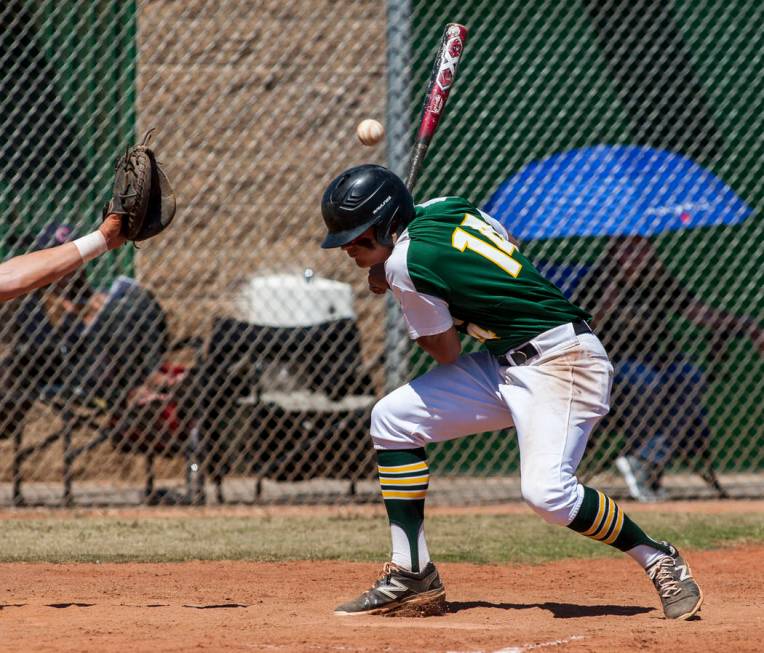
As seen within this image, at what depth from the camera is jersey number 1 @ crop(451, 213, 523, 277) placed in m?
3.90

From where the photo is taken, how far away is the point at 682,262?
9.00m

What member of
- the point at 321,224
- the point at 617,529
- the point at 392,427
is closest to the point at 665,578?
the point at 617,529

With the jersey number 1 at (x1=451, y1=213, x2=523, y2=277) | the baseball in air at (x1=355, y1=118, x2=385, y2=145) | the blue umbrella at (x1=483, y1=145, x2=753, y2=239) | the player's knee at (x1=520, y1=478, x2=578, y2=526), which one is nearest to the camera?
Answer: the player's knee at (x1=520, y1=478, x2=578, y2=526)

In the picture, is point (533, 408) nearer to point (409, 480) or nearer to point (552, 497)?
point (552, 497)

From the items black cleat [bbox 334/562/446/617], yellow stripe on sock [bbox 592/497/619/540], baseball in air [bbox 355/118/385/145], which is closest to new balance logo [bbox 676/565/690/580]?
yellow stripe on sock [bbox 592/497/619/540]

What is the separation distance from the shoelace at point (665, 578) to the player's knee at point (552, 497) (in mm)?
381

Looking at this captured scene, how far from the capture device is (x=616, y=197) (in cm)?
759

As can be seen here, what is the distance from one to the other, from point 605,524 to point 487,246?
0.98 metres

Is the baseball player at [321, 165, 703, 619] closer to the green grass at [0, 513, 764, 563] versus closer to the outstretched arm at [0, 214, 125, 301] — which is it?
the outstretched arm at [0, 214, 125, 301]

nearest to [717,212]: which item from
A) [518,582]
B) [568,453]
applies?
[518,582]

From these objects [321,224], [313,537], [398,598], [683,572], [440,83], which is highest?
[440,83]

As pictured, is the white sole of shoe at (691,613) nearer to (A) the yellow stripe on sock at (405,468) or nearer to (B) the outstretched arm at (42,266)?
(A) the yellow stripe on sock at (405,468)

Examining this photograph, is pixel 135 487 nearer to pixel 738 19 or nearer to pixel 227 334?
pixel 227 334

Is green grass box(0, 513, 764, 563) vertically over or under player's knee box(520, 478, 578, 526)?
under
